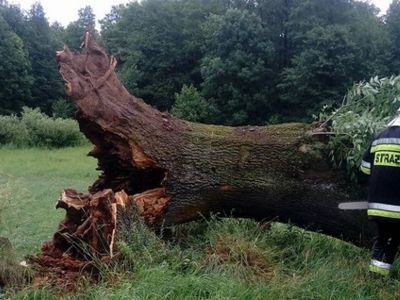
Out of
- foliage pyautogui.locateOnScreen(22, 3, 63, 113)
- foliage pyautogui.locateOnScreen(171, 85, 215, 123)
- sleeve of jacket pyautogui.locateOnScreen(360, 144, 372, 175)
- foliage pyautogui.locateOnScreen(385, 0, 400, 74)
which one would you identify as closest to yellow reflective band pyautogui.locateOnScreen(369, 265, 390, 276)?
sleeve of jacket pyautogui.locateOnScreen(360, 144, 372, 175)

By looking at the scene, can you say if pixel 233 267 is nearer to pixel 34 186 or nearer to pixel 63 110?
pixel 34 186

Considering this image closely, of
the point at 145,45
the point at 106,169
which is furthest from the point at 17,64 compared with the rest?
the point at 106,169

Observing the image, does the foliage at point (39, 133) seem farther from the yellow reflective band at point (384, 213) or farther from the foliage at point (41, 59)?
the yellow reflective band at point (384, 213)

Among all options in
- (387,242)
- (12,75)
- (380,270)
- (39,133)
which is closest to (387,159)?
(387,242)

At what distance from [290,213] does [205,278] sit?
165 centimetres

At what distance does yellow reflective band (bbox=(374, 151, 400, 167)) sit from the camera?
3611 millimetres

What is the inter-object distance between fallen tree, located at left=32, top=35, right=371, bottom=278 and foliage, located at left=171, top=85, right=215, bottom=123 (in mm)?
27254

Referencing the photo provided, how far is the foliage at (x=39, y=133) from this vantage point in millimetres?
24000

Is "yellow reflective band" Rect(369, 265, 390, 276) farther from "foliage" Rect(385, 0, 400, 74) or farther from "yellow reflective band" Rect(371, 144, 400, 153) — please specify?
"foliage" Rect(385, 0, 400, 74)

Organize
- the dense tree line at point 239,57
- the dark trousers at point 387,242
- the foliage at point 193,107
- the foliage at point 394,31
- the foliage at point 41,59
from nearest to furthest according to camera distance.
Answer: the dark trousers at point 387,242
the dense tree line at point 239,57
the foliage at point 394,31
the foliage at point 193,107
the foliage at point 41,59

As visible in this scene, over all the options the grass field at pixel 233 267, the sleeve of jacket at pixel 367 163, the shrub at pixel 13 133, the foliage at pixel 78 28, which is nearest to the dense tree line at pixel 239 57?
the foliage at pixel 78 28

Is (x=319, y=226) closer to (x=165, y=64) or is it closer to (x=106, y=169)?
(x=106, y=169)

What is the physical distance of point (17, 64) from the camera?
43.0 meters

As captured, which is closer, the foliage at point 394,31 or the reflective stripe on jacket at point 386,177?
the reflective stripe on jacket at point 386,177
